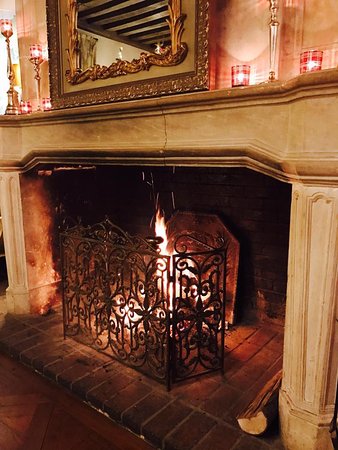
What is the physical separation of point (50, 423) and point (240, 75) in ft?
7.40

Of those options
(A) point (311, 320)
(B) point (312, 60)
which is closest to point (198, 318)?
(A) point (311, 320)

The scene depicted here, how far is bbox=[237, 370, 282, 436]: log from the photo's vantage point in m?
→ 1.79

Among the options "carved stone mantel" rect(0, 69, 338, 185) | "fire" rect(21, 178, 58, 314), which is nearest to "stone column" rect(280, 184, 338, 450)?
"carved stone mantel" rect(0, 69, 338, 185)

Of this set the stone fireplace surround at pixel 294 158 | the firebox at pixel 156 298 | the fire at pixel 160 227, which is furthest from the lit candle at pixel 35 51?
the fire at pixel 160 227

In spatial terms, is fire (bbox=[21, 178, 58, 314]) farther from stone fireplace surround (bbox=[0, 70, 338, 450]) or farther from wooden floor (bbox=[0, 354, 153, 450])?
stone fireplace surround (bbox=[0, 70, 338, 450])

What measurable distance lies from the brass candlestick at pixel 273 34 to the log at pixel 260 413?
5.57 ft

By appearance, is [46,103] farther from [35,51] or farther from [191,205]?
[191,205]

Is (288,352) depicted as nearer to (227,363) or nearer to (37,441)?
(227,363)

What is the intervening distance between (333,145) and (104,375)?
6.37 ft

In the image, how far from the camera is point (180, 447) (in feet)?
5.77

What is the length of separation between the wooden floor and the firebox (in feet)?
1.33

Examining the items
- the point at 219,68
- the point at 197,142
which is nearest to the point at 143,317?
the point at 197,142

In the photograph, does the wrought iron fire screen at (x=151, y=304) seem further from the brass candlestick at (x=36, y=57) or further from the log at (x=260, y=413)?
the brass candlestick at (x=36, y=57)

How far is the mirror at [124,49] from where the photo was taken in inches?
81.0
